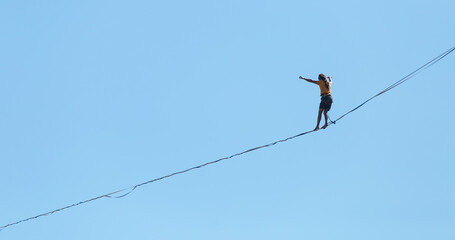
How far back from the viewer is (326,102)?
65.5 feet

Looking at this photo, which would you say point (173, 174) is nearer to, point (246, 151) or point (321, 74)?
point (246, 151)

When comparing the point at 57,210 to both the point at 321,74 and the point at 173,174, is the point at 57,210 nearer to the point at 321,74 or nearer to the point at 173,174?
A: the point at 173,174

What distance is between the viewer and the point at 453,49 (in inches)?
624

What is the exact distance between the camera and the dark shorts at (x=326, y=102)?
19938 millimetres

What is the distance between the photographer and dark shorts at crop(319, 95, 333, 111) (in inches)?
785

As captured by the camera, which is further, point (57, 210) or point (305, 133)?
point (57, 210)

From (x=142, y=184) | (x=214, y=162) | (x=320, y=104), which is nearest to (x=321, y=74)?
(x=320, y=104)

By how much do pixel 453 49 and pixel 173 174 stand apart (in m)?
7.55

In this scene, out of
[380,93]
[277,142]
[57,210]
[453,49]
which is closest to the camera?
[453,49]

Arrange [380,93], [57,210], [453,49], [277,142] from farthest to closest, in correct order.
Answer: [57,210]
[277,142]
[380,93]
[453,49]

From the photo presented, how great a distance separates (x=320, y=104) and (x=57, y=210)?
817 cm

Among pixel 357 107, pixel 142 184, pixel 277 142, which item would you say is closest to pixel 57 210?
pixel 142 184

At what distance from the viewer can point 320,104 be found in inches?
789

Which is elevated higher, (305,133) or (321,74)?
(321,74)
